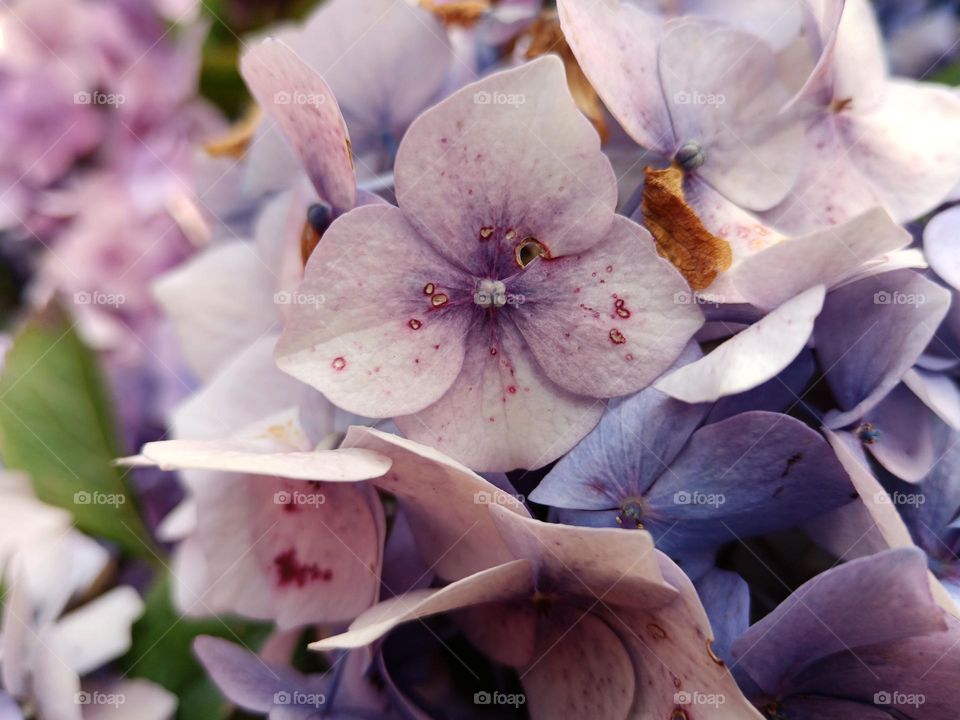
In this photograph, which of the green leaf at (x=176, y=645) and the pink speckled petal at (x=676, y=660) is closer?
the pink speckled petal at (x=676, y=660)

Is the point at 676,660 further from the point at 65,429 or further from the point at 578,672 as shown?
the point at 65,429

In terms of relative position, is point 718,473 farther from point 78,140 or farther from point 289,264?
point 78,140

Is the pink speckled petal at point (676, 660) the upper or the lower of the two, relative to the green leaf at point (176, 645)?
upper

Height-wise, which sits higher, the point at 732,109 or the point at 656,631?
the point at 732,109

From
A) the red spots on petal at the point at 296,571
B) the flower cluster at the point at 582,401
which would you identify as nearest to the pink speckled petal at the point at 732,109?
the flower cluster at the point at 582,401

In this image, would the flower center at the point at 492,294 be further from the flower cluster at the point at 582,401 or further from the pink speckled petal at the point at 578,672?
the pink speckled petal at the point at 578,672

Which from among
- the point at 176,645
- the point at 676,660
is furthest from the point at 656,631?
the point at 176,645

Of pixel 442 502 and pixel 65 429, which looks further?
pixel 65 429

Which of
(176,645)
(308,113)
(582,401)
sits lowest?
(176,645)
